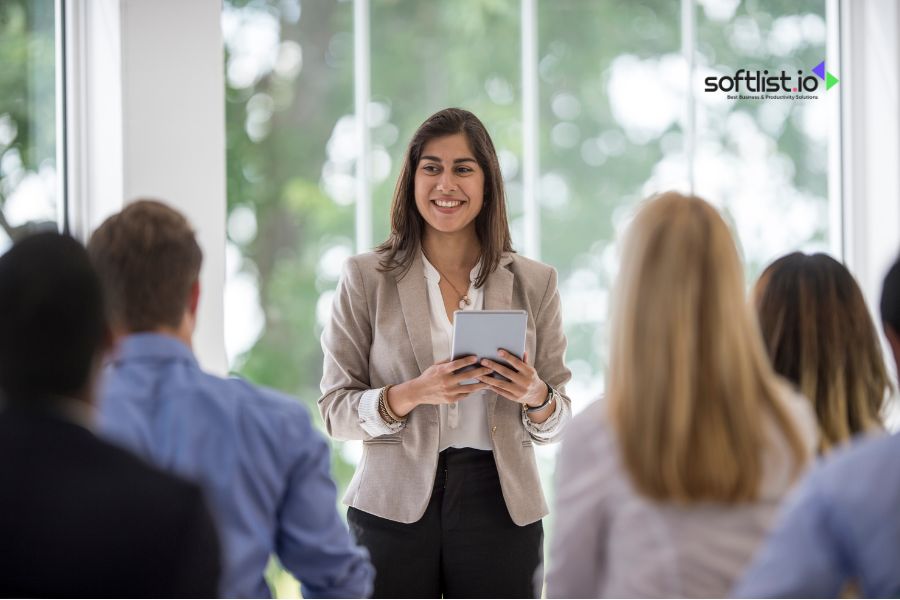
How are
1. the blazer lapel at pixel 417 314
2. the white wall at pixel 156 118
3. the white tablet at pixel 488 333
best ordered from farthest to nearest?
the white wall at pixel 156 118 → the blazer lapel at pixel 417 314 → the white tablet at pixel 488 333

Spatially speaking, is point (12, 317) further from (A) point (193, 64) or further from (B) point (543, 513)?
(A) point (193, 64)

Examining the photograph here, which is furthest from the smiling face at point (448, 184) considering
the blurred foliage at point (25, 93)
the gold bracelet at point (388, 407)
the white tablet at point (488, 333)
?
→ the blurred foliage at point (25, 93)

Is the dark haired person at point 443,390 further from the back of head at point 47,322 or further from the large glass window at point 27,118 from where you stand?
the back of head at point 47,322

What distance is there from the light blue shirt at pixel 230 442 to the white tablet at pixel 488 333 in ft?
2.65

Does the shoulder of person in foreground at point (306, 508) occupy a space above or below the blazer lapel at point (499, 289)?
below

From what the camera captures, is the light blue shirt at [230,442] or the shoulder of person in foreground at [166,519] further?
the light blue shirt at [230,442]

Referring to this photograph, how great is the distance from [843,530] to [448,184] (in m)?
1.68

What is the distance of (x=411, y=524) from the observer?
8.23 ft

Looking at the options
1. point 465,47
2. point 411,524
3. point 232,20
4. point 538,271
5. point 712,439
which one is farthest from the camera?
point 465,47

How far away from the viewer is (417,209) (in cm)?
279

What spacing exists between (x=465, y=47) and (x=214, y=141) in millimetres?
1467

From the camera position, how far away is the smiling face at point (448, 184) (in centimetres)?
268

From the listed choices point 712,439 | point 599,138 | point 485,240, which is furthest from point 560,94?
point 712,439

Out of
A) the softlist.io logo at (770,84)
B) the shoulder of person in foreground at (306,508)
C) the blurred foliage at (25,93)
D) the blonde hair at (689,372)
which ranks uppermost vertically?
the softlist.io logo at (770,84)
